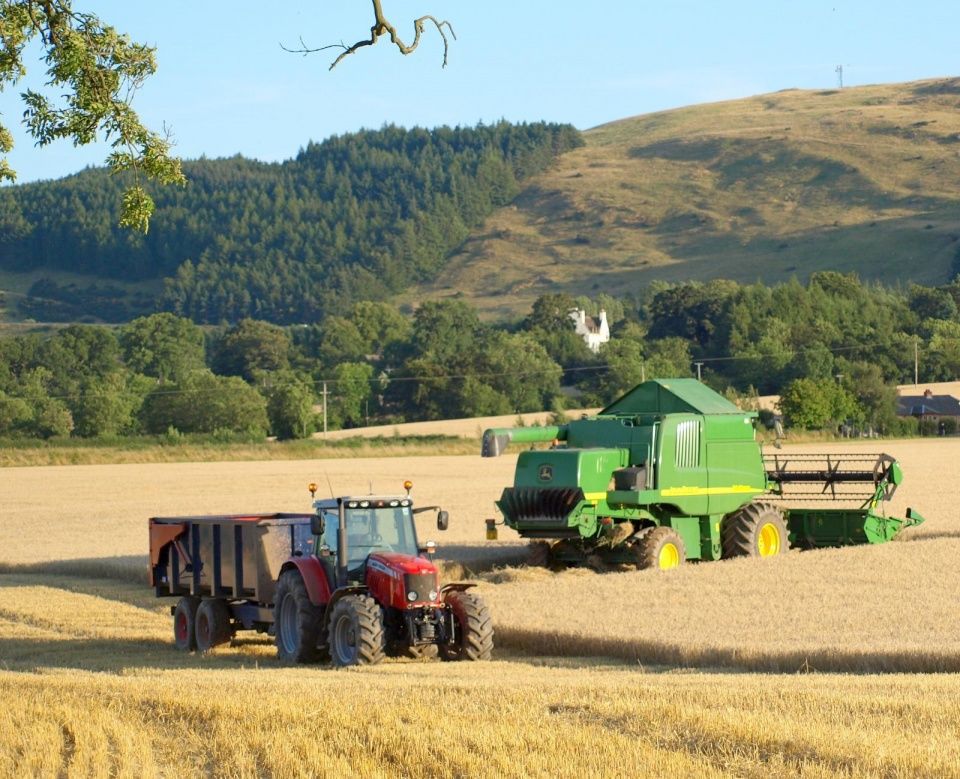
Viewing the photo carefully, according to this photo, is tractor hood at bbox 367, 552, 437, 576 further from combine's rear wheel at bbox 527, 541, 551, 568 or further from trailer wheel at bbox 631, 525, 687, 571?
combine's rear wheel at bbox 527, 541, 551, 568

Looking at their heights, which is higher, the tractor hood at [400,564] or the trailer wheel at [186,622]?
the tractor hood at [400,564]

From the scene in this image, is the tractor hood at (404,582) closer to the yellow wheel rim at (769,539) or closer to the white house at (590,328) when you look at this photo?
the yellow wheel rim at (769,539)

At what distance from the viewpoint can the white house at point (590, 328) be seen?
436ft

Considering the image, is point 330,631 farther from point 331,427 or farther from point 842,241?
point 842,241

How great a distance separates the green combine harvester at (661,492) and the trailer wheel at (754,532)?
2 centimetres

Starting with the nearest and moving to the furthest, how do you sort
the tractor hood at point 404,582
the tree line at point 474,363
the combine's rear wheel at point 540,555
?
the tractor hood at point 404,582, the combine's rear wheel at point 540,555, the tree line at point 474,363

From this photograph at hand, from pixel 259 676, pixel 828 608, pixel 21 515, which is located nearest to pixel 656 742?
pixel 259 676

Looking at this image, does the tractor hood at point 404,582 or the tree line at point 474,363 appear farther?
the tree line at point 474,363

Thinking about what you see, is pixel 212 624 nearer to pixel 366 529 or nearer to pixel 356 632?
pixel 366 529

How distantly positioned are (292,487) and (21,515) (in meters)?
8.89

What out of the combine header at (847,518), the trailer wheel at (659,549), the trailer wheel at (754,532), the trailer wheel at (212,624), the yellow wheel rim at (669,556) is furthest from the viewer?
the combine header at (847,518)

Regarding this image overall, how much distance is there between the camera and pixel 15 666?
1742 centimetres

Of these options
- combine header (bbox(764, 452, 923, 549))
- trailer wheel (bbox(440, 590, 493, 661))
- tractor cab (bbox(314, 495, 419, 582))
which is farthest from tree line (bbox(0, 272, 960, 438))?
trailer wheel (bbox(440, 590, 493, 661))

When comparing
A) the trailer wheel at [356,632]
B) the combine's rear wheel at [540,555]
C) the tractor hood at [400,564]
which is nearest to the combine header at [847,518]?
the combine's rear wheel at [540,555]
